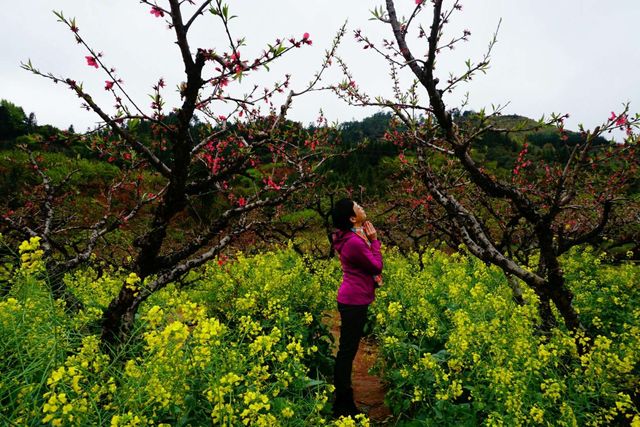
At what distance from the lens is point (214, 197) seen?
78.8ft

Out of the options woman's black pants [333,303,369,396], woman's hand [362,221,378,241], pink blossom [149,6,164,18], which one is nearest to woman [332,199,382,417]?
woman's black pants [333,303,369,396]

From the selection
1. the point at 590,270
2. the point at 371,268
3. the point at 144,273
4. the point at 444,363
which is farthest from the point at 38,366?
the point at 590,270

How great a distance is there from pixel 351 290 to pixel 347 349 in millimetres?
739

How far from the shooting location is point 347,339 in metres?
4.59

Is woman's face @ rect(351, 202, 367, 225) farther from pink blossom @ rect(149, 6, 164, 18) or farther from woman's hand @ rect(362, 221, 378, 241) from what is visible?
pink blossom @ rect(149, 6, 164, 18)

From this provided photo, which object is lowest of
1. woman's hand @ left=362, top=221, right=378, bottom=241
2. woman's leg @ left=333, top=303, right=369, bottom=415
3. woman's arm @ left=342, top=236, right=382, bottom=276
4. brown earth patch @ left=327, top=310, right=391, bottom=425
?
brown earth patch @ left=327, top=310, right=391, bottom=425

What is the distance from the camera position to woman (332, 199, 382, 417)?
4527mm

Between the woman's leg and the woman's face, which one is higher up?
the woman's face

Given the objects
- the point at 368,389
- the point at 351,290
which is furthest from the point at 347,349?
the point at 368,389

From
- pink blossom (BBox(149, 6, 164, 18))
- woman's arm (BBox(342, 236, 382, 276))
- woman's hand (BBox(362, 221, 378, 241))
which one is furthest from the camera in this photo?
woman's hand (BBox(362, 221, 378, 241))

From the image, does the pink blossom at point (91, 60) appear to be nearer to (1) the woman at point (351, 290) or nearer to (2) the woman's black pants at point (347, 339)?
(1) the woman at point (351, 290)

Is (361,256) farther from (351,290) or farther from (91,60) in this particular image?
(91,60)

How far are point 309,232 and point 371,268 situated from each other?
68.3 ft

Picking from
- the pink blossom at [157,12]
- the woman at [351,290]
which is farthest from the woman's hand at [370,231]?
the pink blossom at [157,12]
